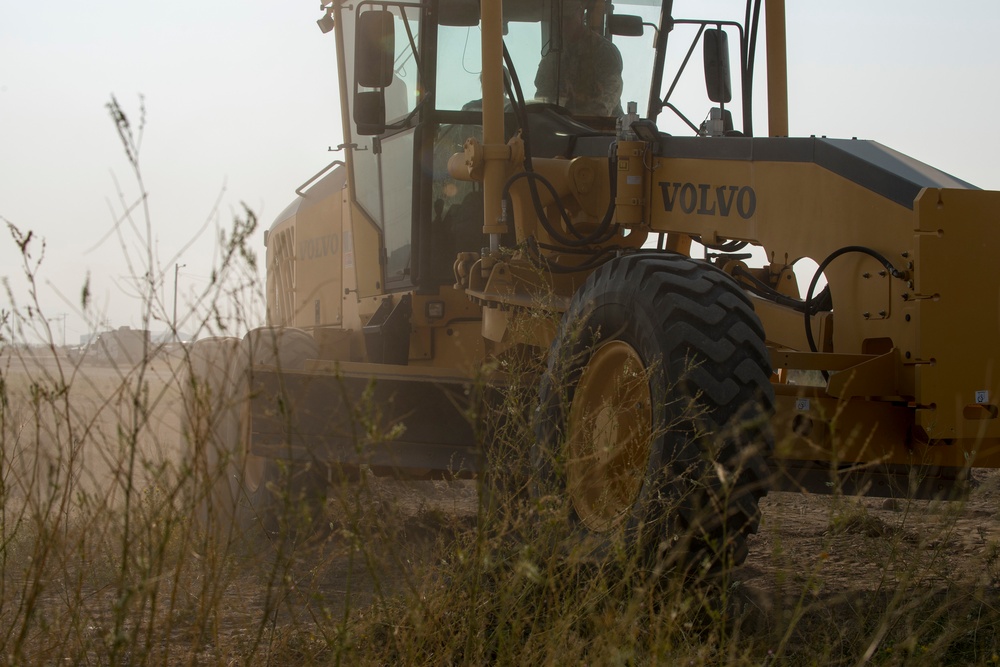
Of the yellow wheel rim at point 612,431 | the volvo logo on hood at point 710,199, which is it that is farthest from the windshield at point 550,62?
the yellow wheel rim at point 612,431

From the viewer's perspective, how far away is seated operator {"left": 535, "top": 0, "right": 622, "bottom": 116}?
6.54m

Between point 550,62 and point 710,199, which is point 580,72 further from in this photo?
point 710,199

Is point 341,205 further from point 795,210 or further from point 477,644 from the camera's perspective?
point 477,644

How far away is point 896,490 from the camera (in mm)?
4543

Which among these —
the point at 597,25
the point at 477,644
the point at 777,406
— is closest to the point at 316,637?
the point at 477,644

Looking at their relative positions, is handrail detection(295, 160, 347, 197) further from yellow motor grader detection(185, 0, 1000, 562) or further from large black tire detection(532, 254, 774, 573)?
large black tire detection(532, 254, 774, 573)

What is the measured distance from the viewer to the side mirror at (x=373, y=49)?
6.00m

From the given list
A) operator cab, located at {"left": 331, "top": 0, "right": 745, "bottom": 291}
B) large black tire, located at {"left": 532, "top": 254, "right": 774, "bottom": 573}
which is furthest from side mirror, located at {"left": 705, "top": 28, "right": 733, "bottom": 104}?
large black tire, located at {"left": 532, "top": 254, "right": 774, "bottom": 573}

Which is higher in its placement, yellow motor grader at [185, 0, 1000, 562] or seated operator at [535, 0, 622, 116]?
seated operator at [535, 0, 622, 116]

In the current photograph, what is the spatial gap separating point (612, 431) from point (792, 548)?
221 centimetres

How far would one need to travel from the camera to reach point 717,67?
20.9ft

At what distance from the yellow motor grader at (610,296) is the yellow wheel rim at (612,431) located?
16mm

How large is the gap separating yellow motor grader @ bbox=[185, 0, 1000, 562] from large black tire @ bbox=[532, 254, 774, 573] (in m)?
0.01

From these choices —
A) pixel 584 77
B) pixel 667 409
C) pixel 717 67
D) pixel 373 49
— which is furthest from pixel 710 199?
pixel 373 49
